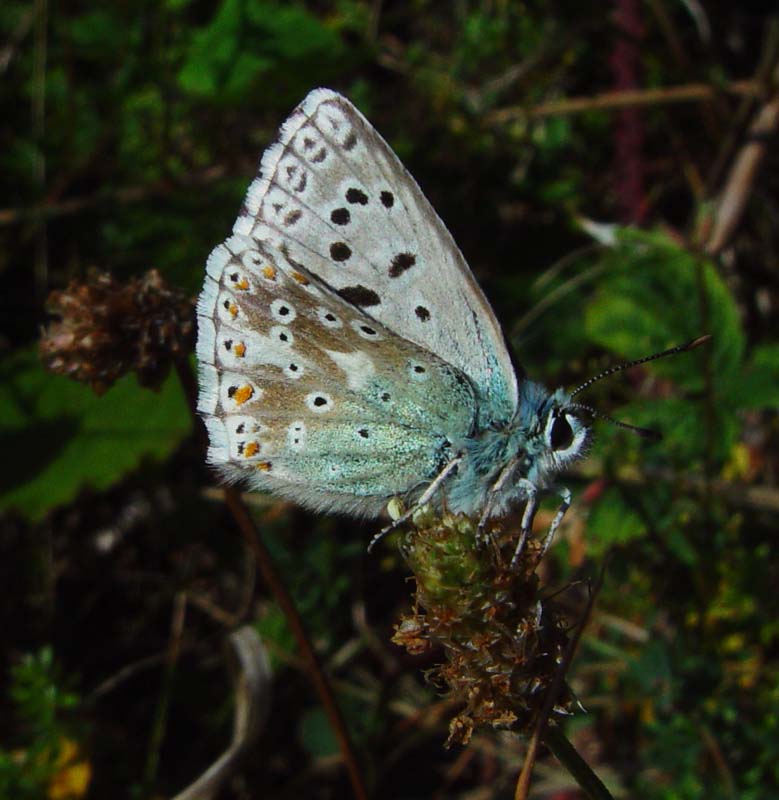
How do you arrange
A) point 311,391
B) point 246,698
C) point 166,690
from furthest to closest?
point 166,690
point 246,698
point 311,391

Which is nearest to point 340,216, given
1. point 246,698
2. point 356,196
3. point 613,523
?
point 356,196

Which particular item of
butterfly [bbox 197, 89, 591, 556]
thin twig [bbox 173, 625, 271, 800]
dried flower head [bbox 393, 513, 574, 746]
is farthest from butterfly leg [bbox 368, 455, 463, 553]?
thin twig [bbox 173, 625, 271, 800]

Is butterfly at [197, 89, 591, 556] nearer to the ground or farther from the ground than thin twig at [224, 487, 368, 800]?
farther from the ground

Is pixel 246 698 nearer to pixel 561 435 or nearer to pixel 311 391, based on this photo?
pixel 311 391

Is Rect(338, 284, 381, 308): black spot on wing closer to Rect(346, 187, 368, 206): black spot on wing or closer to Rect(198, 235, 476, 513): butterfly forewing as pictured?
Rect(198, 235, 476, 513): butterfly forewing

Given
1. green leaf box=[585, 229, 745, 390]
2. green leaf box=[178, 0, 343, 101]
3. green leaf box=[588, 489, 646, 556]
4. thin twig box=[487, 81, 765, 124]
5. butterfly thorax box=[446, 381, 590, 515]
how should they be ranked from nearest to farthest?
butterfly thorax box=[446, 381, 590, 515]
green leaf box=[588, 489, 646, 556]
green leaf box=[585, 229, 745, 390]
green leaf box=[178, 0, 343, 101]
thin twig box=[487, 81, 765, 124]

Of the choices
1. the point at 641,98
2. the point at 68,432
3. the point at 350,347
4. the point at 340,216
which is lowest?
the point at 68,432

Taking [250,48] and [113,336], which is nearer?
[113,336]
